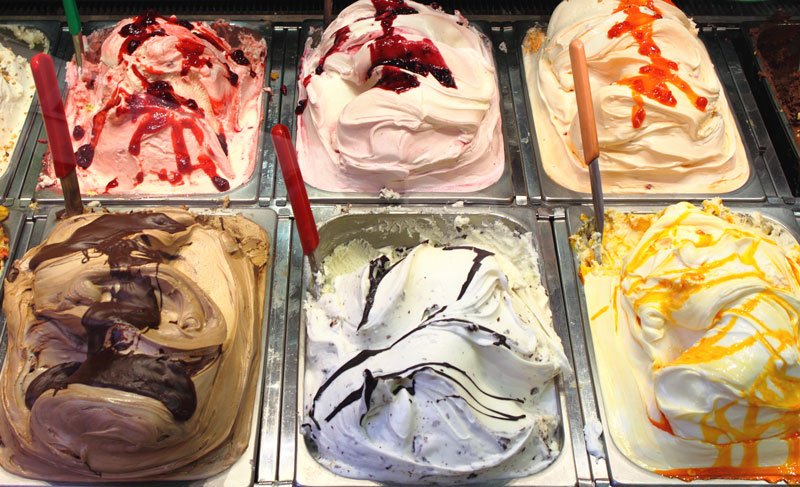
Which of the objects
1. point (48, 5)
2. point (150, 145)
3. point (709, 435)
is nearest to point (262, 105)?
point (150, 145)

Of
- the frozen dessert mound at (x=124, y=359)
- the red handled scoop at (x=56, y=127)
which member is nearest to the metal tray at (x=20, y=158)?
the red handled scoop at (x=56, y=127)

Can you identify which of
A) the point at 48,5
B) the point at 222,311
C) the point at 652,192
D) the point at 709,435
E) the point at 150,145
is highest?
the point at 48,5

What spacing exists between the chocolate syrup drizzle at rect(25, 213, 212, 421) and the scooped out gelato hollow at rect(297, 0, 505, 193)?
0.64m

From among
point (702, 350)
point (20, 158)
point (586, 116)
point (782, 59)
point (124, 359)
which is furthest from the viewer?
point (782, 59)

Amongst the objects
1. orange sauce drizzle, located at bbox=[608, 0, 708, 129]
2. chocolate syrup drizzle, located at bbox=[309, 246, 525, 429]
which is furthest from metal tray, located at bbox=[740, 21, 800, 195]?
chocolate syrup drizzle, located at bbox=[309, 246, 525, 429]

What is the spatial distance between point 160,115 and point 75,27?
0.43 m

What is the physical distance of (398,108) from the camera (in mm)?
1934

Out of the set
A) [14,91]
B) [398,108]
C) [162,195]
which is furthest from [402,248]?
[14,91]

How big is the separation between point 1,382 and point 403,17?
4.91 feet

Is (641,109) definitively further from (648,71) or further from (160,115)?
(160,115)

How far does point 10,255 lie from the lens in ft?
6.01

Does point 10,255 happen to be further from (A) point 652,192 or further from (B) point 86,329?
(A) point 652,192

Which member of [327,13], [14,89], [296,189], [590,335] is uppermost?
[327,13]

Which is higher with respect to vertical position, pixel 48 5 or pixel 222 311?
pixel 48 5
